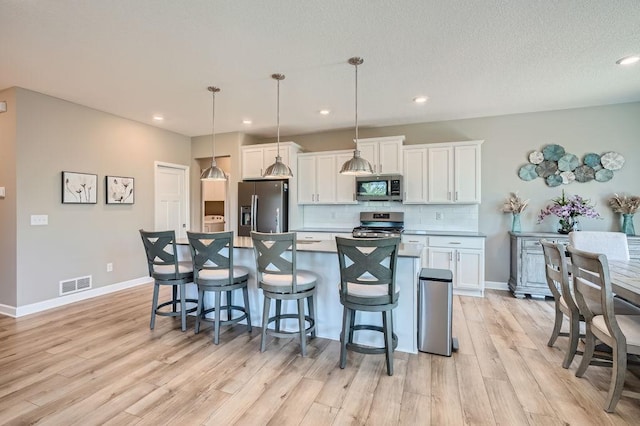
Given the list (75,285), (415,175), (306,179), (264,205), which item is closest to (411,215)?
(415,175)

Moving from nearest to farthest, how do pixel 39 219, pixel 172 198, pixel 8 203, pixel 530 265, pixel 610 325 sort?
1. pixel 610 325
2. pixel 8 203
3. pixel 39 219
4. pixel 530 265
5. pixel 172 198

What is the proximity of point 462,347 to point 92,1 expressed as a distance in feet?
13.1

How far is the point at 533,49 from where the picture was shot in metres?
2.73

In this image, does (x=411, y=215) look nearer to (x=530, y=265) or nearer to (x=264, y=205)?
(x=530, y=265)

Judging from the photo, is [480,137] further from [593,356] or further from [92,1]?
[92,1]

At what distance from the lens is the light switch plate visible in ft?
12.2

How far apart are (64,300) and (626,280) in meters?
5.82

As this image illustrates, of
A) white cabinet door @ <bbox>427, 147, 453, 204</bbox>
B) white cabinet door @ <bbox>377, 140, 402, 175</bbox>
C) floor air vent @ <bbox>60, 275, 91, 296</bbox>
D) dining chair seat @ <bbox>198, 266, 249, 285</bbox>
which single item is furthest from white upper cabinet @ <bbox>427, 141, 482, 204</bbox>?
floor air vent @ <bbox>60, 275, 91, 296</bbox>

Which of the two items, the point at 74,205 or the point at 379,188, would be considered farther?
the point at 379,188

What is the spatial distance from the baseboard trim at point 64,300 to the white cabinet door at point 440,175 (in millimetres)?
4982

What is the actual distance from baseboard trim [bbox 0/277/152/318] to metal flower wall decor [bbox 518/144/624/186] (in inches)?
250

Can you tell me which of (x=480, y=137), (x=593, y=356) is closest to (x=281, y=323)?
(x=593, y=356)

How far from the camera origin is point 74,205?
414 cm

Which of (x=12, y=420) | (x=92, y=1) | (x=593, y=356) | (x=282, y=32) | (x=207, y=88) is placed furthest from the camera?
(x=207, y=88)
